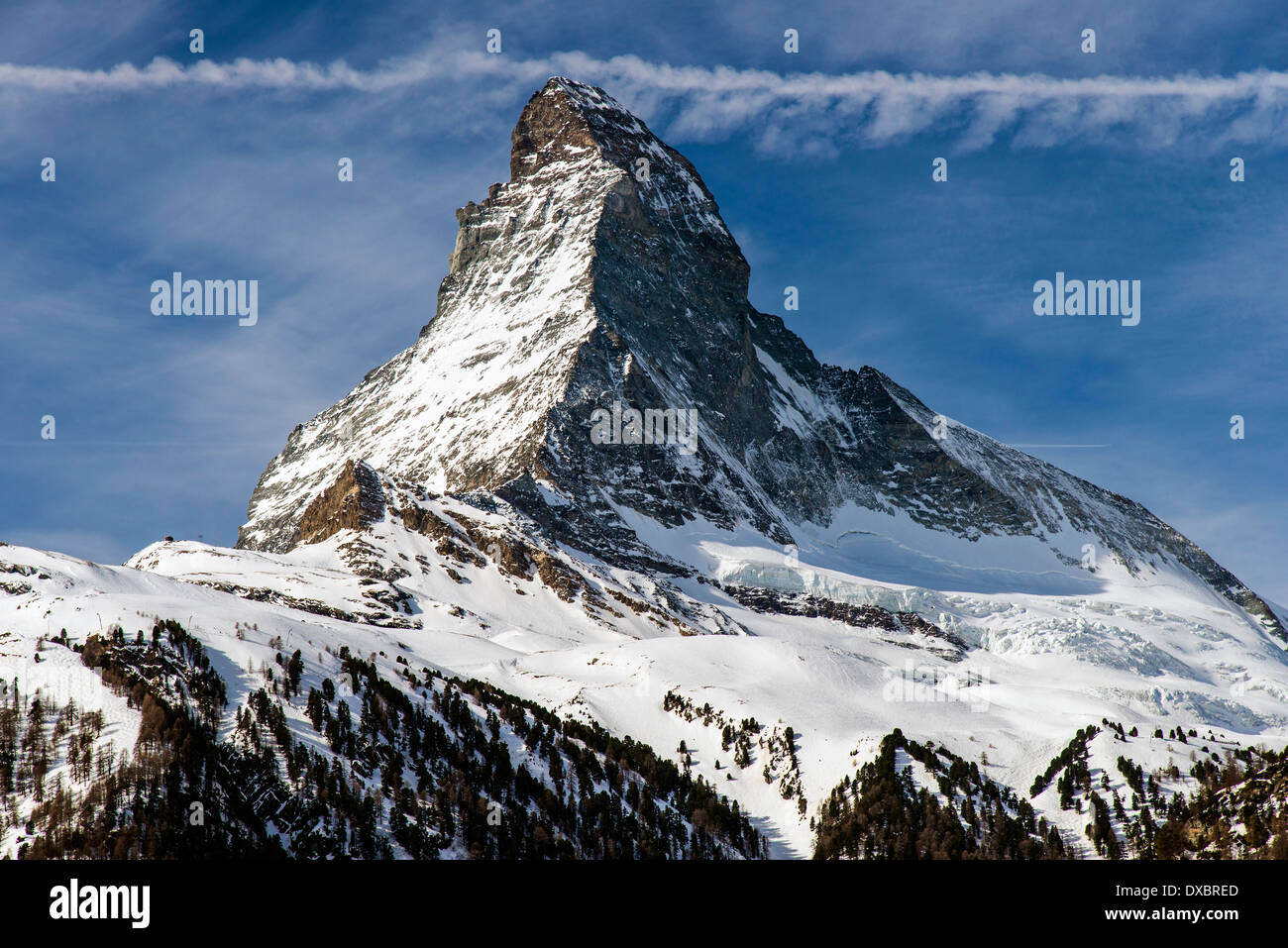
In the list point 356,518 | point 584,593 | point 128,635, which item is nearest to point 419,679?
point 128,635

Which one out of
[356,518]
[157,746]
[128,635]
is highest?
[356,518]

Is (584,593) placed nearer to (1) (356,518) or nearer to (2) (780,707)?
(1) (356,518)

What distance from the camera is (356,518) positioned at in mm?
187375

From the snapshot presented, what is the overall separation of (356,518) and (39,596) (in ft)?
361
